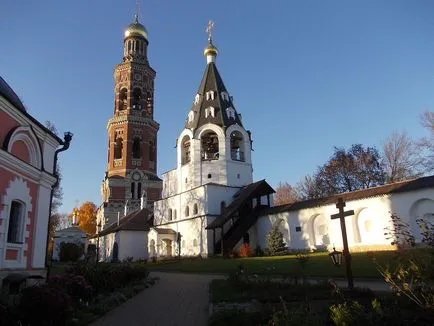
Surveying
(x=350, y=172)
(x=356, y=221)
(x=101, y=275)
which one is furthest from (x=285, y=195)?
(x=101, y=275)

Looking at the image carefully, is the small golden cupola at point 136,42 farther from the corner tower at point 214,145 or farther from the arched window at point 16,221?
the arched window at point 16,221

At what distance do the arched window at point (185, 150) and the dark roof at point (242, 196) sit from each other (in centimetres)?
622

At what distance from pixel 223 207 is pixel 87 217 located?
4071cm

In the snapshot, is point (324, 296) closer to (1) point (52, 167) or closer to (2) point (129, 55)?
(1) point (52, 167)

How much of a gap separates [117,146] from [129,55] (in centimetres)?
1305

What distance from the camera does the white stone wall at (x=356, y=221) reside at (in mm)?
22047

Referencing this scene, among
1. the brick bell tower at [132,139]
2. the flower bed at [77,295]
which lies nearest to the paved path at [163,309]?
the flower bed at [77,295]

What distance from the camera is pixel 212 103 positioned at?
38.0 metres

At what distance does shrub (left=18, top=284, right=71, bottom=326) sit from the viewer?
21.8ft

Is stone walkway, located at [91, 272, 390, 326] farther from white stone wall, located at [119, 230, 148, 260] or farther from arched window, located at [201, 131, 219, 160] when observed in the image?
white stone wall, located at [119, 230, 148, 260]

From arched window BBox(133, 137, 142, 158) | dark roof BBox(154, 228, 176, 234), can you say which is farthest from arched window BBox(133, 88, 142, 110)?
dark roof BBox(154, 228, 176, 234)

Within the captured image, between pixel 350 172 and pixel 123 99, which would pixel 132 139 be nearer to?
pixel 123 99

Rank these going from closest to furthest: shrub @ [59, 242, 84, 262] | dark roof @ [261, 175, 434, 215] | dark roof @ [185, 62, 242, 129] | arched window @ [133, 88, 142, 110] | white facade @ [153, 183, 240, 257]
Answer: dark roof @ [261, 175, 434, 215]
white facade @ [153, 183, 240, 257]
dark roof @ [185, 62, 242, 129]
shrub @ [59, 242, 84, 262]
arched window @ [133, 88, 142, 110]

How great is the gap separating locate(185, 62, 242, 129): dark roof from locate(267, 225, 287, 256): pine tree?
1228cm
